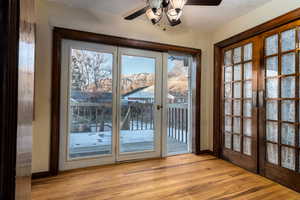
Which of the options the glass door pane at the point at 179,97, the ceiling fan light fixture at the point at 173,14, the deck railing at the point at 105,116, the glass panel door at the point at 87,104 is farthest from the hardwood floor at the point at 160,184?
the ceiling fan light fixture at the point at 173,14

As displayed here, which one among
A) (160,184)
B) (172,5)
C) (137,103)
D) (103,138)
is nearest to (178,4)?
(172,5)

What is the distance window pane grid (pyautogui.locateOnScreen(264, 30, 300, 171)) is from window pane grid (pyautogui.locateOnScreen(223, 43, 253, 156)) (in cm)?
29

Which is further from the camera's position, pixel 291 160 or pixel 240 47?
pixel 240 47

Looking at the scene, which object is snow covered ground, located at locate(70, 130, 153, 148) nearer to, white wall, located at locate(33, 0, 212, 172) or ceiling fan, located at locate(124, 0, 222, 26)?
white wall, located at locate(33, 0, 212, 172)

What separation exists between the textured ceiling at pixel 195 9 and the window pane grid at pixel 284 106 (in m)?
0.62

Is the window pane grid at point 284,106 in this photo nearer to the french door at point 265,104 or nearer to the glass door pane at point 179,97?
the french door at point 265,104

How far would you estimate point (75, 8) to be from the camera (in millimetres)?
2354

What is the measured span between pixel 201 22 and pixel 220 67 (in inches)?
33.6

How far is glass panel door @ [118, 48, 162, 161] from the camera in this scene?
2712 mm

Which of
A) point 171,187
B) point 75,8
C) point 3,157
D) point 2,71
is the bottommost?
point 171,187

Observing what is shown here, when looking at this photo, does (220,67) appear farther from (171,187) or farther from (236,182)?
(171,187)

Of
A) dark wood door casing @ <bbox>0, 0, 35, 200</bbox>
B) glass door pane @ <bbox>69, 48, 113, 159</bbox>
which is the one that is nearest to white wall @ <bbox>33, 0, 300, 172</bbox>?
glass door pane @ <bbox>69, 48, 113, 159</bbox>

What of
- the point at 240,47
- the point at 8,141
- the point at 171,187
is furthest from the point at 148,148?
the point at 8,141

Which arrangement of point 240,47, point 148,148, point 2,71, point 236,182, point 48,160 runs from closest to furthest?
point 2,71 < point 236,182 < point 48,160 < point 240,47 < point 148,148
